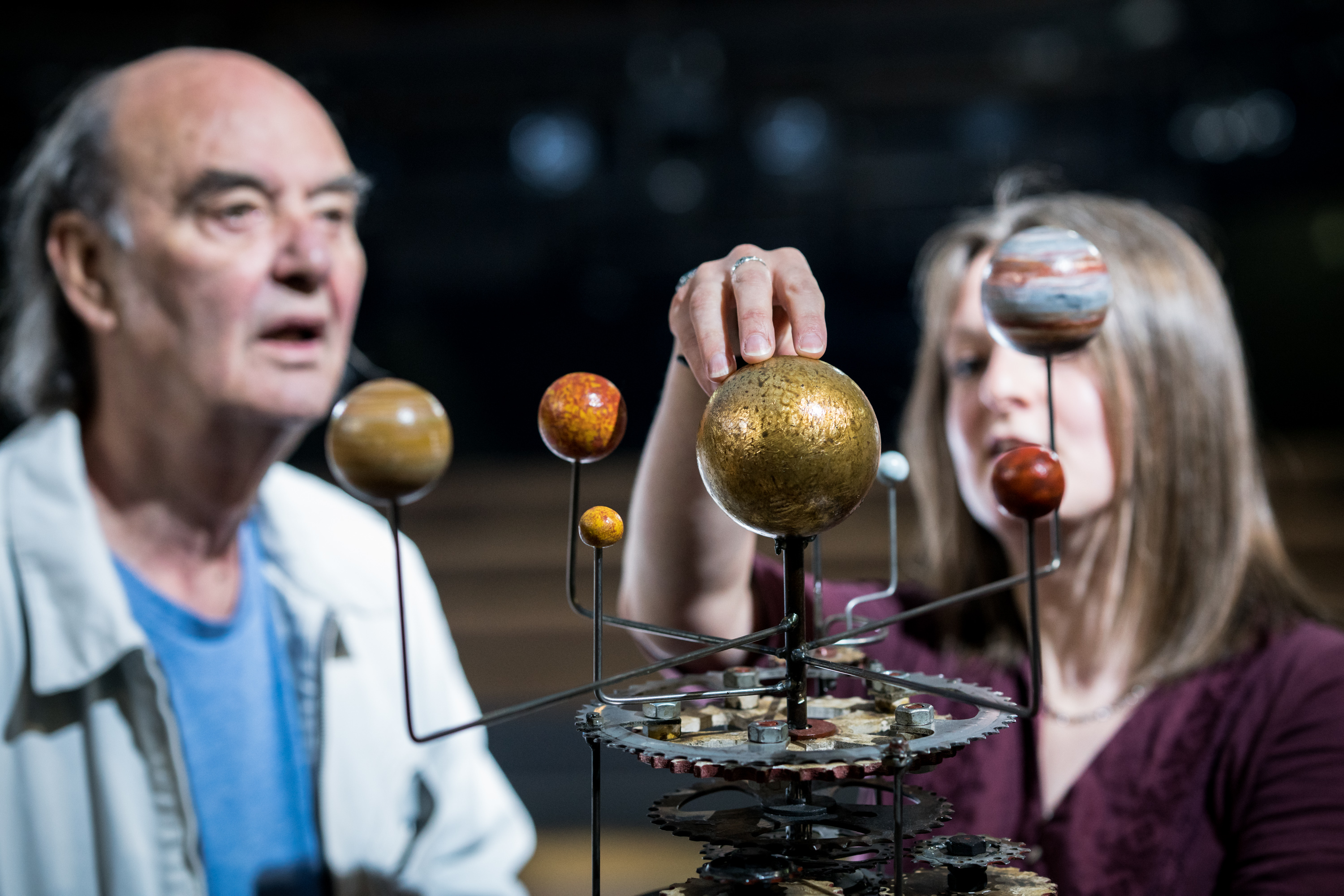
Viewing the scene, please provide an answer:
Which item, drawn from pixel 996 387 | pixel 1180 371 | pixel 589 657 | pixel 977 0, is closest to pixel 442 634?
pixel 996 387

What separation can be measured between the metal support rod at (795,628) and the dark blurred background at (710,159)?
257 centimetres

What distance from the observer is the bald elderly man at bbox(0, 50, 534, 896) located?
3.59ft

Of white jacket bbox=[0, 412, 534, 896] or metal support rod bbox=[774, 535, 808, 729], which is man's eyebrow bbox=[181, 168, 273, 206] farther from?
metal support rod bbox=[774, 535, 808, 729]

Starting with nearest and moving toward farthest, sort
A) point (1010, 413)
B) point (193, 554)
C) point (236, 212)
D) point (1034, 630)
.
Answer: point (1034, 630)
point (1010, 413)
point (236, 212)
point (193, 554)

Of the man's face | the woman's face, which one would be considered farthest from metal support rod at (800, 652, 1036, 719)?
the man's face

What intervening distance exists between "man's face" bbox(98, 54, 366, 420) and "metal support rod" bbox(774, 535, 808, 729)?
750 millimetres

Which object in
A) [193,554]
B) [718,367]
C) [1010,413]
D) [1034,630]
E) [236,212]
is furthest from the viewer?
[193,554]

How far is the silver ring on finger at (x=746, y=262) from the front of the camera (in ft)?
2.04

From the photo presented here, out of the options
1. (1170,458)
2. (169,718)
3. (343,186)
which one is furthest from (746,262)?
(169,718)

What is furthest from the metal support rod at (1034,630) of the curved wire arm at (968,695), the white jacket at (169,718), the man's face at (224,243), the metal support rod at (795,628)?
the white jacket at (169,718)

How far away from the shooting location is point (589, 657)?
2.80 m

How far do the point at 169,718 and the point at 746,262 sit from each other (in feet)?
2.77

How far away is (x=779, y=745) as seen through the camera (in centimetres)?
49

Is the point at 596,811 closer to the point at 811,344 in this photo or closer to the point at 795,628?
the point at 795,628
